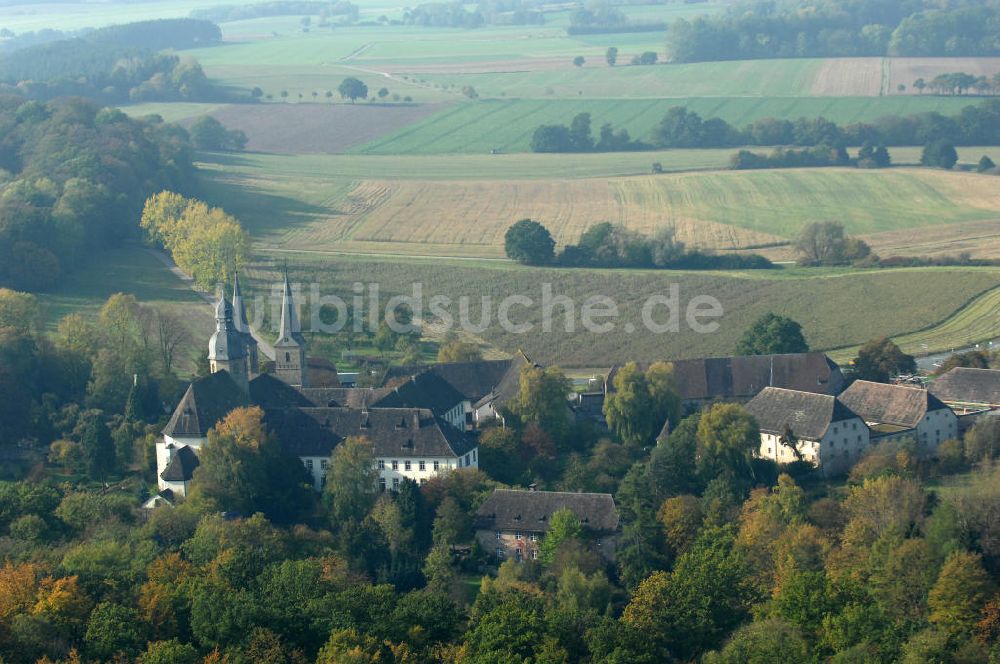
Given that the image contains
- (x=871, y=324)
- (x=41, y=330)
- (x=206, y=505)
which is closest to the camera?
(x=206, y=505)

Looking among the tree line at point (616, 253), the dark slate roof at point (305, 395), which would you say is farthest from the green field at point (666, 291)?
the dark slate roof at point (305, 395)

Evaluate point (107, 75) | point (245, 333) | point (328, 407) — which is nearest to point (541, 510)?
point (328, 407)

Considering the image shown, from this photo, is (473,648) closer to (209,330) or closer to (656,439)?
(656,439)

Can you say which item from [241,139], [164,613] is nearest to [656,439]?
[164,613]

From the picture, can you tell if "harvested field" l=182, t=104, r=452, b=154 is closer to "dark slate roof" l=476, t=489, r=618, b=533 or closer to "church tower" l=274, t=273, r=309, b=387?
"church tower" l=274, t=273, r=309, b=387

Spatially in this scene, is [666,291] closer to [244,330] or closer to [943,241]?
[943,241]

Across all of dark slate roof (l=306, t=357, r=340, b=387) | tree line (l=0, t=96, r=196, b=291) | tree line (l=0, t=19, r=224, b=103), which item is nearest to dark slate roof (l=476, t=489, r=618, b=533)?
dark slate roof (l=306, t=357, r=340, b=387)
